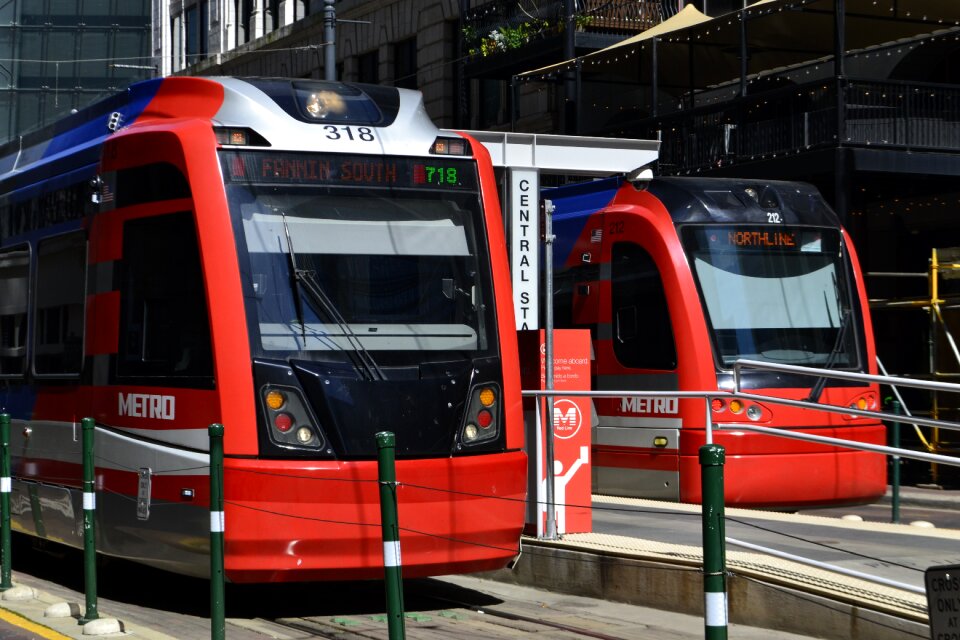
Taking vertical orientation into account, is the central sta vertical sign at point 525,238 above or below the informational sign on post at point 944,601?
above

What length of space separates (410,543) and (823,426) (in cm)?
610

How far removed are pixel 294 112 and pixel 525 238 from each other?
376cm

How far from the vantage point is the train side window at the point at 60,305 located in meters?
10.9

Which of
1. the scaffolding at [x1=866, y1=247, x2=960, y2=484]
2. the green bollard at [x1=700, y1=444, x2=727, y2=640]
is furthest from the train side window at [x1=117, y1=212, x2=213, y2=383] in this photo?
Answer: the scaffolding at [x1=866, y1=247, x2=960, y2=484]

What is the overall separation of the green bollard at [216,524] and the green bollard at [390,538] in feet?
5.73

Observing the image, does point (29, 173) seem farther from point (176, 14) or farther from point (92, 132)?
point (176, 14)

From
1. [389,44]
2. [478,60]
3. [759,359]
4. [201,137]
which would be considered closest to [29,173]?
[201,137]

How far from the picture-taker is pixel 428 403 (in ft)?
31.0

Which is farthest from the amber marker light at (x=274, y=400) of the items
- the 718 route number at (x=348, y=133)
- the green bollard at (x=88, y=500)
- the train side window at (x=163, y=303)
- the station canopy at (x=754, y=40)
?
the station canopy at (x=754, y=40)

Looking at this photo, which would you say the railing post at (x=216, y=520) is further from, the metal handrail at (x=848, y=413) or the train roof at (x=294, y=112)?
the metal handrail at (x=848, y=413)

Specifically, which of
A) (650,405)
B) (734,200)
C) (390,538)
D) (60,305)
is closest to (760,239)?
(734,200)

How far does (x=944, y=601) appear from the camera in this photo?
4.34 meters

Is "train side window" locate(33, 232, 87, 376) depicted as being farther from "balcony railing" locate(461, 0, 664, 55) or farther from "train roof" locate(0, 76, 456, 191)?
"balcony railing" locate(461, 0, 664, 55)

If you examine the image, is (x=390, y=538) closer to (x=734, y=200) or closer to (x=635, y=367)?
(x=635, y=367)
